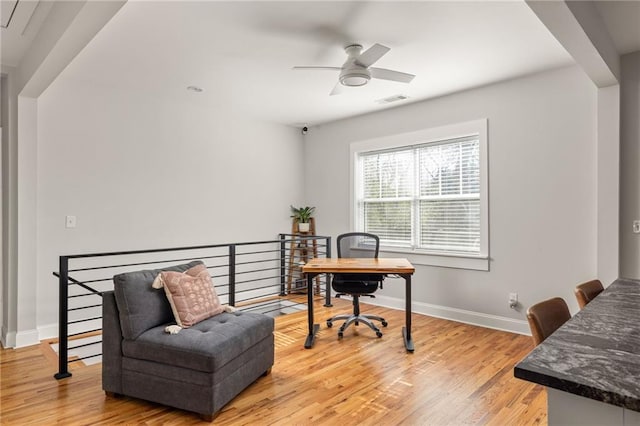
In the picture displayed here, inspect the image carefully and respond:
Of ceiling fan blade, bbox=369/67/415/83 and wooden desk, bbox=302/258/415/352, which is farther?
wooden desk, bbox=302/258/415/352

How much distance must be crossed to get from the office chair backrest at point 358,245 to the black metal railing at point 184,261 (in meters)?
0.69

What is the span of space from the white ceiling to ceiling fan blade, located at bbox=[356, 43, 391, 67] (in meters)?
0.17

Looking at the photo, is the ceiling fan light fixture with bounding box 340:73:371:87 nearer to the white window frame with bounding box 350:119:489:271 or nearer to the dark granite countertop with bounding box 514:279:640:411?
the white window frame with bounding box 350:119:489:271

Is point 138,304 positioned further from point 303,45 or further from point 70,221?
point 303,45

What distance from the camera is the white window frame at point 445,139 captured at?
161 inches

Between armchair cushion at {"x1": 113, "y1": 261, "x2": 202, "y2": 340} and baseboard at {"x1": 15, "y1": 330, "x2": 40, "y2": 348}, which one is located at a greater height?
armchair cushion at {"x1": 113, "y1": 261, "x2": 202, "y2": 340}

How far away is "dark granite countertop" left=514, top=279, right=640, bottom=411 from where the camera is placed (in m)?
0.83

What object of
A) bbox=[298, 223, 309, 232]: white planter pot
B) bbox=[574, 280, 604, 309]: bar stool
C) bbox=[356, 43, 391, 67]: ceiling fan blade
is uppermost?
bbox=[356, 43, 391, 67]: ceiling fan blade

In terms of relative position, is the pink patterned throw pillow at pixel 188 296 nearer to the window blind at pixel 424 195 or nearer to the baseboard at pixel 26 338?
the baseboard at pixel 26 338

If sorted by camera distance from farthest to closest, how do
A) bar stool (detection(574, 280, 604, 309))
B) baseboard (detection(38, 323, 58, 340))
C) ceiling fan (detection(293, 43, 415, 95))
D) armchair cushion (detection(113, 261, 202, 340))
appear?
baseboard (detection(38, 323, 58, 340))
ceiling fan (detection(293, 43, 415, 95))
armchair cushion (detection(113, 261, 202, 340))
bar stool (detection(574, 280, 604, 309))

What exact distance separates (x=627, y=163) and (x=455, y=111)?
1716 millimetres

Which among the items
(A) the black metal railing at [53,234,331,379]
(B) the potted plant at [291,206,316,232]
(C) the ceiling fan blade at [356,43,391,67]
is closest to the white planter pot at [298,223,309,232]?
(B) the potted plant at [291,206,316,232]

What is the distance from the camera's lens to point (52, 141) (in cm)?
373

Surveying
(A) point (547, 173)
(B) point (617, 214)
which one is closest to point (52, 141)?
(A) point (547, 173)
